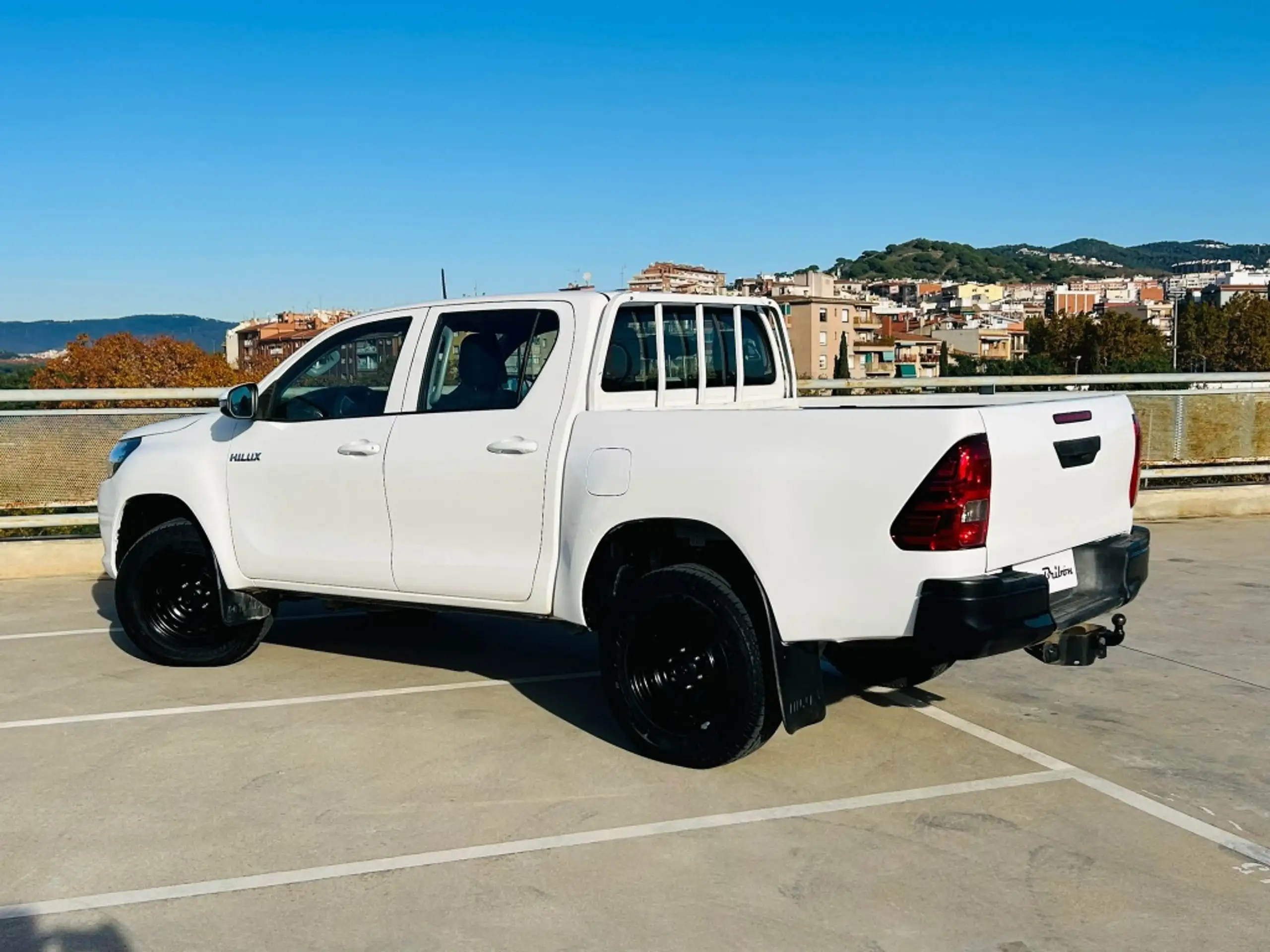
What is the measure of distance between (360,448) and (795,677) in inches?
99.3

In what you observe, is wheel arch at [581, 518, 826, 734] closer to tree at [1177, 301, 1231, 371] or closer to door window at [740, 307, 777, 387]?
door window at [740, 307, 777, 387]

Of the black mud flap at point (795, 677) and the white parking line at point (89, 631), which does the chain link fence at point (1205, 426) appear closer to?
the white parking line at point (89, 631)

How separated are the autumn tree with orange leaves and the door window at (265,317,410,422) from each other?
161ft

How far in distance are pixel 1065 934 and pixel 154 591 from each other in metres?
5.26

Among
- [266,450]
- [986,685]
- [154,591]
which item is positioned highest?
[266,450]

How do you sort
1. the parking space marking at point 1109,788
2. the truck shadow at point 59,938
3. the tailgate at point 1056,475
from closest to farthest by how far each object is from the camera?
the truck shadow at point 59,938, the parking space marking at point 1109,788, the tailgate at point 1056,475

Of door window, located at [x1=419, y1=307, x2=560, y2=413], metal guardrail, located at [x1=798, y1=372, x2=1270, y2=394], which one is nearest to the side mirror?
door window, located at [x1=419, y1=307, x2=560, y2=413]

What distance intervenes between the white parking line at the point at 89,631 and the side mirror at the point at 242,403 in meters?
1.70

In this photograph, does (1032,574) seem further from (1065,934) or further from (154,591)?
(154,591)

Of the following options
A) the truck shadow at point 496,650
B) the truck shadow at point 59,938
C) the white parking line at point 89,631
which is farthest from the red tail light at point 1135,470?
the white parking line at point 89,631

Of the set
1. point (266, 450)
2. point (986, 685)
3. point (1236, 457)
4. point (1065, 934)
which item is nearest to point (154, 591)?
point (266, 450)

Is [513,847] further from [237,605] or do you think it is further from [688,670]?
[237,605]

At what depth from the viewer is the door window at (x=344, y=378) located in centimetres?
628

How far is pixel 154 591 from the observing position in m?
7.07
